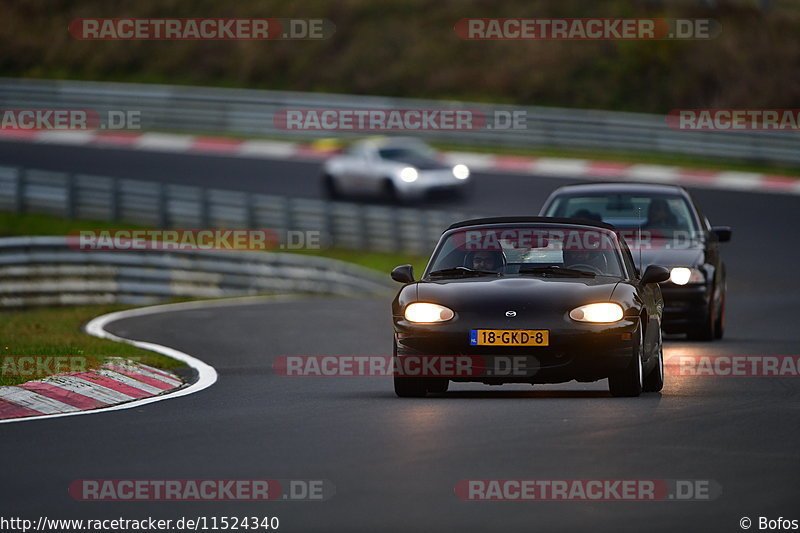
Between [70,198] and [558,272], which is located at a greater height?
[70,198]

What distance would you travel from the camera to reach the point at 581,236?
12.0 meters

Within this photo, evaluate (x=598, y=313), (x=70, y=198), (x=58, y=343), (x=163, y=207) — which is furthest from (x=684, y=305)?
(x=70, y=198)

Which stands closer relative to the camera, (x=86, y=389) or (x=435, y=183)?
(x=86, y=389)

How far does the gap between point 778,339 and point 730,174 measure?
70.4 feet

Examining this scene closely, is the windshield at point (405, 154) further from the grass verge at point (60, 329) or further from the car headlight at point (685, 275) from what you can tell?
the car headlight at point (685, 275)

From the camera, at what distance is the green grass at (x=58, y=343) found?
13953 millimetres

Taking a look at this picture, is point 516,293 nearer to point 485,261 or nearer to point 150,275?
point 485,261

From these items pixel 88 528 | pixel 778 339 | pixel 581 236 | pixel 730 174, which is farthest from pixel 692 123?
pixel 88 528

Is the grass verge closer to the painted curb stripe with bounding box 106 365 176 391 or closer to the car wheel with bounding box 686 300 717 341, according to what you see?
the painted curb stripe with bounding box 106 365 176 391

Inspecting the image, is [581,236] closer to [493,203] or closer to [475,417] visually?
[475,417]

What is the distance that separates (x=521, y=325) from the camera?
10.7m

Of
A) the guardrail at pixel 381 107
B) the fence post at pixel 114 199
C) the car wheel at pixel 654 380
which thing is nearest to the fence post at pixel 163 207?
the fence post at pixel 114 199

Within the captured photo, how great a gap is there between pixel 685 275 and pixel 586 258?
4.79 meters

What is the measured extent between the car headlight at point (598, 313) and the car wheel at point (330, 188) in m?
26.9
